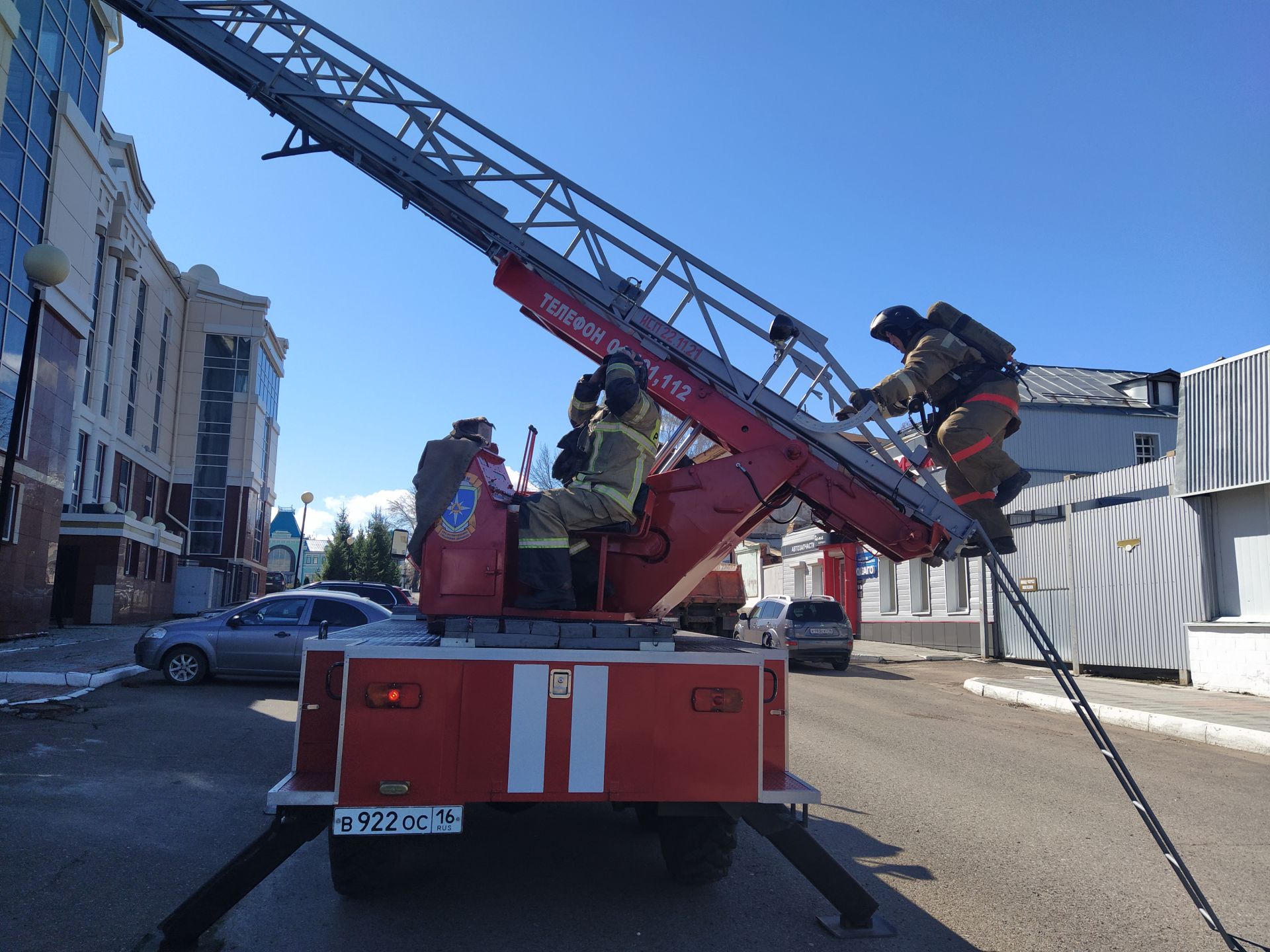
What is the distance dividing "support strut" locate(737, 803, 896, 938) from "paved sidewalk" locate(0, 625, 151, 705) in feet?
31.4

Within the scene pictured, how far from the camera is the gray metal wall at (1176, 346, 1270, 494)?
14695 mm

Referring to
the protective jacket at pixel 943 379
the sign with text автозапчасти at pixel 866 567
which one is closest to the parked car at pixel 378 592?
the protective jacket at pixel 943 379

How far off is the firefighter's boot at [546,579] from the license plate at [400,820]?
3.66ft

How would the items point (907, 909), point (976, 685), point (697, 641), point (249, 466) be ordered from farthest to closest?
1. point (249, 466)
2. point (976, 685)
3. point (697, 641)
4. point (907, 909)

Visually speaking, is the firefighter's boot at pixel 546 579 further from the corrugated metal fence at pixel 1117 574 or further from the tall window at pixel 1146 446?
the tall window at pixel 1146 446

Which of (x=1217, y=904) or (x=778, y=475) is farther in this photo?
(x=778, y=475)

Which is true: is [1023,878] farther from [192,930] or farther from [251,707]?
[251,707]

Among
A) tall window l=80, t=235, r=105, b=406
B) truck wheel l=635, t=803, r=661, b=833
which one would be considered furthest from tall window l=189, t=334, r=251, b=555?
truck wheel l=635, t=803, r=661, b=833

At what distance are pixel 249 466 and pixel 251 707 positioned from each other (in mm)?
35018

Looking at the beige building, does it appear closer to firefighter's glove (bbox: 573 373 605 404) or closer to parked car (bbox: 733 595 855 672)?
firefighter's glove (bbox: 573 373 605 404)

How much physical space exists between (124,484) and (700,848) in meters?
35.2

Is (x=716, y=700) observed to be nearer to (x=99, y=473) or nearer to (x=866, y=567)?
(x=866, y=567)

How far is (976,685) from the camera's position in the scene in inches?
652

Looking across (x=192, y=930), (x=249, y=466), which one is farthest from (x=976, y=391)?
(x=249, y=466)
